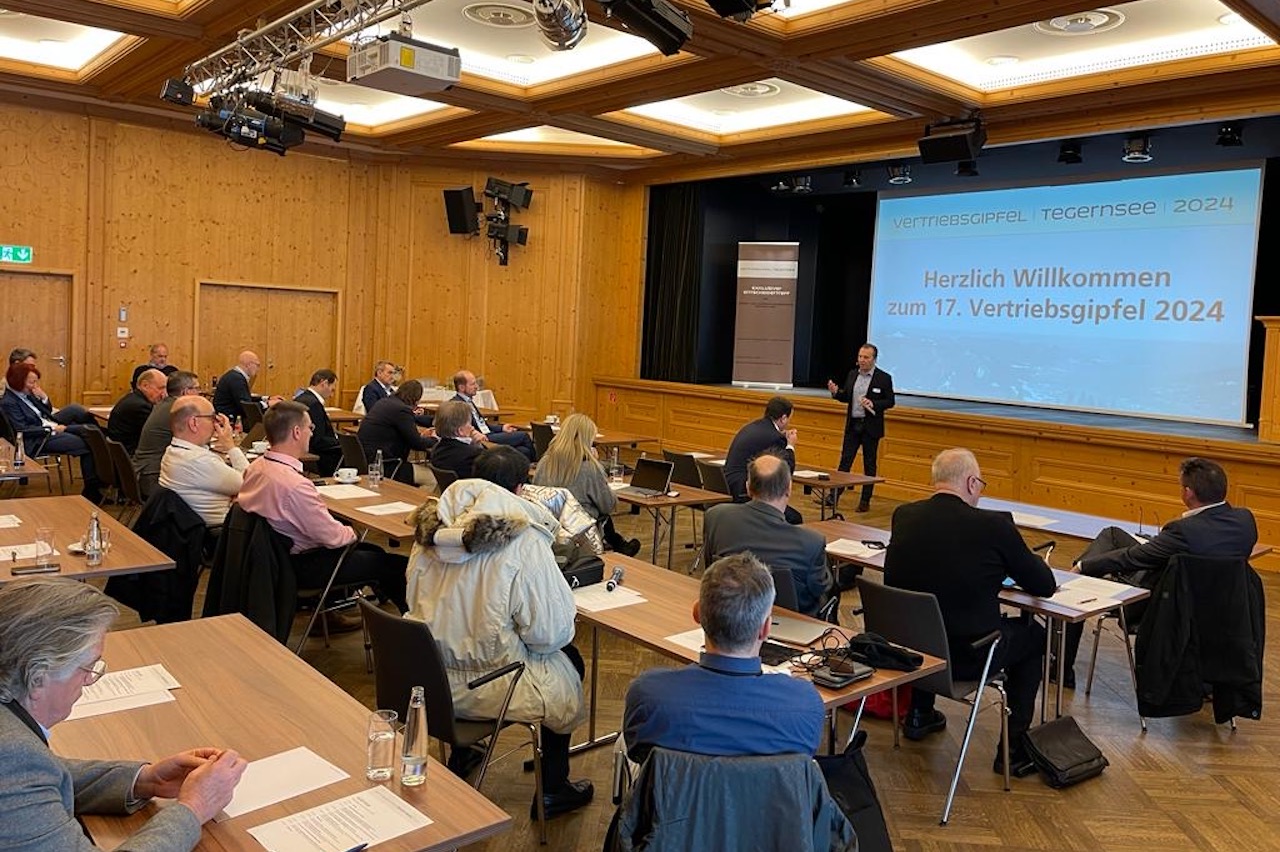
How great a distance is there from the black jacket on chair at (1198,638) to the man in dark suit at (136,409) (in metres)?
6.80

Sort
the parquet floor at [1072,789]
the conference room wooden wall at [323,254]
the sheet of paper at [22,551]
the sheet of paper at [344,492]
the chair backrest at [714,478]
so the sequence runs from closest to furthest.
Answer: the parquet floor at [1072,789] → the sheet of paper at [22,551] → the sheet of paper at [344,492] → the chair backrest at [714,478] → the conference room wooden wall at [323,254]

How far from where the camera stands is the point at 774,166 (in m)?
11.3

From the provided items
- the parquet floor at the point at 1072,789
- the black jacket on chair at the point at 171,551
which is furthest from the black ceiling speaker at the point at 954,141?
the black jacket on chair at the point at 171,551

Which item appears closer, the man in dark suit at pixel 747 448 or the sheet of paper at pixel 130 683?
the sheet of paper at pixel 130 683

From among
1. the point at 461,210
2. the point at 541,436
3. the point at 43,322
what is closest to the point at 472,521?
the point at 541,436

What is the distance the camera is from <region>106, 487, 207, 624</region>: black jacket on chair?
4.22m

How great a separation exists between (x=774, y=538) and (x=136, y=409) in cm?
566

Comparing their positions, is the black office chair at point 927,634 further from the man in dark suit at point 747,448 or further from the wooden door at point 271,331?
the wooden door at point 271,331

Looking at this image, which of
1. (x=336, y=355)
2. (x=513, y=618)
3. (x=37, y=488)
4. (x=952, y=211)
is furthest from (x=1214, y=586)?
(x=336, y=355)

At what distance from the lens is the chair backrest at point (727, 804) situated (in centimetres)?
191

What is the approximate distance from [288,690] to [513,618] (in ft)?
2.47

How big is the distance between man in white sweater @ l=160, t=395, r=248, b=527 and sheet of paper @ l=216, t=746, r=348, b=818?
9.35 ft

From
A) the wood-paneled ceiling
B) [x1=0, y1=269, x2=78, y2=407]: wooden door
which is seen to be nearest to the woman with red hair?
[x1=0, y1=269, x2=78, y2=407]: wooden door

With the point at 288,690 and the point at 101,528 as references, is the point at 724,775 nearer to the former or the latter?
the point at 288,690
